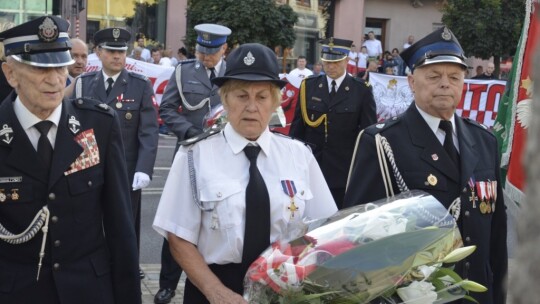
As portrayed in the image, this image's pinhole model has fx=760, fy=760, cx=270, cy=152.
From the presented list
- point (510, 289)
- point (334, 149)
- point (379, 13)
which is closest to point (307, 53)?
point (379, 13)

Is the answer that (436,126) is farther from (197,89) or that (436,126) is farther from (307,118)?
(307,118)

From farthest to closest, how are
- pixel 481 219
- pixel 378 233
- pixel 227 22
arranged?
pixel 227 22
pixel 481 219
pixel 378 233

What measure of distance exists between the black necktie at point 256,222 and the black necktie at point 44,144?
0.85m

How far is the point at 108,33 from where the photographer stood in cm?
642

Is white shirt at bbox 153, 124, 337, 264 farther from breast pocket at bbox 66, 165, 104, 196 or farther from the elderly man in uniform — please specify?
the elderly man in uniform

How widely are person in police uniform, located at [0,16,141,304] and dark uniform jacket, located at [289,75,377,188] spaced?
421 centimetres

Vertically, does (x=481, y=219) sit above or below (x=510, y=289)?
below

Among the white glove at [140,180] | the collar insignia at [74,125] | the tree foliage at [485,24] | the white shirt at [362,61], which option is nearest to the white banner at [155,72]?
the white glove at [140,180]

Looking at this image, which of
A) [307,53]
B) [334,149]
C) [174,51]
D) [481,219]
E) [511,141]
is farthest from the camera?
[307,53]

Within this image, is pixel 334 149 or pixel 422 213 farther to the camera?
pixel 334 149

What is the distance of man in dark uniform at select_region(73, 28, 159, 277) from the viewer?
6203 millimetres

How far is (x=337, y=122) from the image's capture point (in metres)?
7.45

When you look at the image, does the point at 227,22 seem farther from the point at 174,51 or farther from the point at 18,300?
the point at 18,300

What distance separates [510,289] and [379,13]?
3340cm
